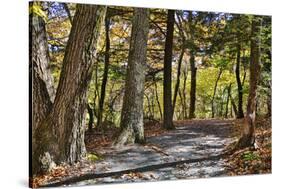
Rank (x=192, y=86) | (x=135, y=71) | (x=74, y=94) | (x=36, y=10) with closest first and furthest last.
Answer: (x=36, y=10) → (x=74, y=94) → (x=135, y=71) → (x=192, y=86)

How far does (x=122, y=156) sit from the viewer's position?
6.06 metres

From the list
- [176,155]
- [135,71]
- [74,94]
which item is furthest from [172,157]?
[74,94]

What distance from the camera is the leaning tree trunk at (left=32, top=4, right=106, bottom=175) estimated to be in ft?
18.9

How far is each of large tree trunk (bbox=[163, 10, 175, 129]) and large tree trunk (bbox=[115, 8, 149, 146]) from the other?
0.25 m

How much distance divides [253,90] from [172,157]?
1.33 metres

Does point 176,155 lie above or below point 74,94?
below

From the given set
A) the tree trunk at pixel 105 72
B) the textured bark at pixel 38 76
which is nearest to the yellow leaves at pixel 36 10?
the textured bark at pixel 38 76

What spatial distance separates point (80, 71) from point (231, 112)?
192 cm

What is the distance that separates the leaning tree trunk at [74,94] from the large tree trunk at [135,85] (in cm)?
42

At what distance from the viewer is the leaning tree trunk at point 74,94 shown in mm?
5770

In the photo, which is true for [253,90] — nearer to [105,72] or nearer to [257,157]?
[257,157]

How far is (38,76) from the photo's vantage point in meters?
5.66

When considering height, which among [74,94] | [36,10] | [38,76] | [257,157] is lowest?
[257,157]

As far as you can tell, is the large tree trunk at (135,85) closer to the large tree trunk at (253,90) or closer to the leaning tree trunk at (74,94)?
the leaning tree trunk at (74,94)
